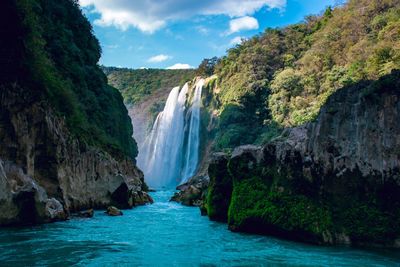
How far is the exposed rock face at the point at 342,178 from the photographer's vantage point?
37.3 ft

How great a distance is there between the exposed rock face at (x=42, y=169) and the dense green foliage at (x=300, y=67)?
2411 cm

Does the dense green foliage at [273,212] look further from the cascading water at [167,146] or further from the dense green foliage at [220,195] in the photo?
the cascading water at [167,146]

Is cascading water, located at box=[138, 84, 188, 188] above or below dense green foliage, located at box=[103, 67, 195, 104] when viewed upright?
below

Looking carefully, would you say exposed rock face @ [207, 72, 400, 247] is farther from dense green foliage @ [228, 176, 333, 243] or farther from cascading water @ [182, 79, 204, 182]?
cascading water @ [182, 79, 204, 182]

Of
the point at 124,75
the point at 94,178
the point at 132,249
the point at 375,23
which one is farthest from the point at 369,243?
the point at 124,75

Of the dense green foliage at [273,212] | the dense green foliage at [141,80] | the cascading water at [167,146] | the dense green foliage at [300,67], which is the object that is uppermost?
the dense green foliage at [141,80]

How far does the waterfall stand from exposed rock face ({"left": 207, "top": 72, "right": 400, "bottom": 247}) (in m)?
45.5

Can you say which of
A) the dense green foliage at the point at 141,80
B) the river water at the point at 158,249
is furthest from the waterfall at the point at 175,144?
the river water at the point at 158,249

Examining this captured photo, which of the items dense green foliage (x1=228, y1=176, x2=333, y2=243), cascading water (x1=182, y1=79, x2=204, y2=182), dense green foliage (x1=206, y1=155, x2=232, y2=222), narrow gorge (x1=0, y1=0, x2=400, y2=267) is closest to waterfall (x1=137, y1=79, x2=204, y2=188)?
cascading water (x1=182, y1=79, x2=204, y2=182)

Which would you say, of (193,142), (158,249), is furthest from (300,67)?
(158,249)

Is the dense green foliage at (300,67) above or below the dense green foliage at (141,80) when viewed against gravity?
below

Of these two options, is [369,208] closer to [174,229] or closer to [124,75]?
[174,229]

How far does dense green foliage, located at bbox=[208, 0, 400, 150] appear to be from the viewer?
41219 mm

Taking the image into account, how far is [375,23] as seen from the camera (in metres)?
44.1
